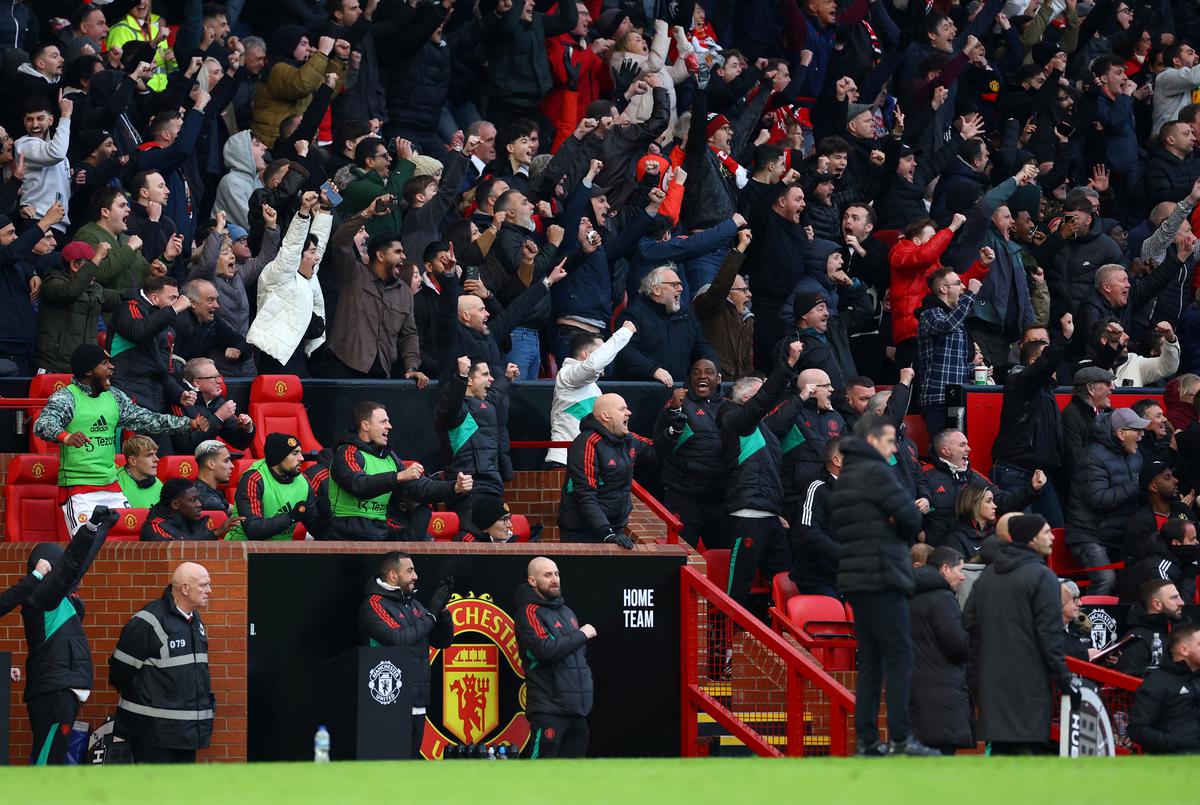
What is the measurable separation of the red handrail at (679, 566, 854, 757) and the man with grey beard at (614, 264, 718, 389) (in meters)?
2.72

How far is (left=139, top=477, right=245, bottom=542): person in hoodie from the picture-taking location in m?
13.0

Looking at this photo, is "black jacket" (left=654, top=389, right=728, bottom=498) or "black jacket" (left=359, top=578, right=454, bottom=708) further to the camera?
"black jacket" (left=654, top=389, right=728, bottom=498)

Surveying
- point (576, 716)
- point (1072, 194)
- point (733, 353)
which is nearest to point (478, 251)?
point (733, 353)

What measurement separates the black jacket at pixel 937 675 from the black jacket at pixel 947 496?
2918 millimetres

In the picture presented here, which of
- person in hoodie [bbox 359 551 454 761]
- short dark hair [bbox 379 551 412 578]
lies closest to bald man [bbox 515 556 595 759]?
person in hoodie [bbox 359 551 454 761]

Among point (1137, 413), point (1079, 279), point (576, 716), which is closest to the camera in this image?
point (576, 716)

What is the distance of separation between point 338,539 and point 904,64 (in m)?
11.4

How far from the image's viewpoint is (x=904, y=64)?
2250cm

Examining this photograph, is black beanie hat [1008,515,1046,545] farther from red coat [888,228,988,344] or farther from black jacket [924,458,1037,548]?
red coat [888,228,988,344]

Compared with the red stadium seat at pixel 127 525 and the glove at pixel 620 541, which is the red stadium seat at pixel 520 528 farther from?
the red stadium seat at pixel 127 525

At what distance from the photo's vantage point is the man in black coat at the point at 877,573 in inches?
387

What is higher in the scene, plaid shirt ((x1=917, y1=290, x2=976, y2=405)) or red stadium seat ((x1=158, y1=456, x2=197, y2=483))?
plaid shirt ((x1=917, y1=290, x2=976, y2=405))

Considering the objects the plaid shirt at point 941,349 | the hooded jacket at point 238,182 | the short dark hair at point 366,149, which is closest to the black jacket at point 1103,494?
the plaid shirt at point 941,349

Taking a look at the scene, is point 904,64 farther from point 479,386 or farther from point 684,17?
point 479,386
